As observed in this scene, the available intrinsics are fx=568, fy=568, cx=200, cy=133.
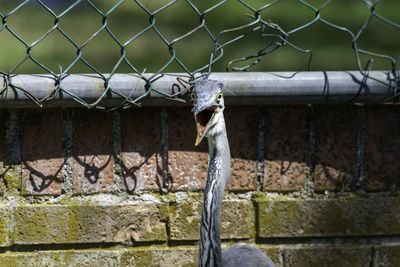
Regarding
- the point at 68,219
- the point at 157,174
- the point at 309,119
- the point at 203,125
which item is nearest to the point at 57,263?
the point at 68,219

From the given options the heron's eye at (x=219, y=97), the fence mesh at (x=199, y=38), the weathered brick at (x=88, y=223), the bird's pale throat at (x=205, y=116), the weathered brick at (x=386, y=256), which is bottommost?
the weathered brick at (x=386, y=256)

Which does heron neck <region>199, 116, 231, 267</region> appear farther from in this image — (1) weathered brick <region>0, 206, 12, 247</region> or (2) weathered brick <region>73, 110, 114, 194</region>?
(1) weathered brick <region>0, 206, 12, 247</region>

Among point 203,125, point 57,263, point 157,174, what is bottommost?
point 57,263

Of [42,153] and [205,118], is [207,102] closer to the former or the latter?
[205,118]

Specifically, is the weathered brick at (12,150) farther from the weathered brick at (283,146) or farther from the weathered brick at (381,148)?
the weathered brick at (381,148)

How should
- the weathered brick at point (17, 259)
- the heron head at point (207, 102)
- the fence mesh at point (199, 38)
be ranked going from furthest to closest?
the fence mesh at point (199, 38), the weathered brick at point (17, 259), the heron head at point (207, 102)

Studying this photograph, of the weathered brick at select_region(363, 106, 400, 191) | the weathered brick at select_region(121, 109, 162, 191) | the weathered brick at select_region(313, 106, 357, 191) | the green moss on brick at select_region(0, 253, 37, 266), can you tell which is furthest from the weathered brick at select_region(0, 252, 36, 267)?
the weathered brick at select_region(363, 106, 400, 191)

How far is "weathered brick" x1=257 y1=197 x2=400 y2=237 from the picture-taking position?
1.58 m

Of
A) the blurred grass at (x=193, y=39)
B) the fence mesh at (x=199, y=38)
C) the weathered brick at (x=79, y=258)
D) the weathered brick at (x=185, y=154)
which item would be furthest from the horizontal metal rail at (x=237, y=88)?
the blurred grass at (x=193, y=39)

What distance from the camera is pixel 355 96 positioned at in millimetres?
1509

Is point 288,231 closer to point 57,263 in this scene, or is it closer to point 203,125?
point 203,125

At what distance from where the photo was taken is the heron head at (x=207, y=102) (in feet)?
4.02

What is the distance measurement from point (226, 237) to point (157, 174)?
0.26 m

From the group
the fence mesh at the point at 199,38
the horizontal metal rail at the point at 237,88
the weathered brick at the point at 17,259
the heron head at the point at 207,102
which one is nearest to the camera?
the heron head at the point at 207,102
